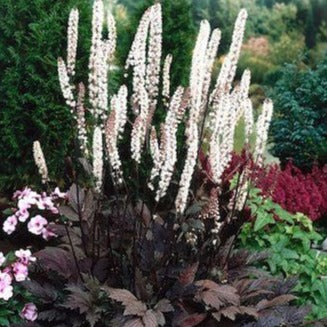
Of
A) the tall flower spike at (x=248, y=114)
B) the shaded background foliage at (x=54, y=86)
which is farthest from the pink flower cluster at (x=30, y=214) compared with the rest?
the tall flower spike at (x=248, y=114)

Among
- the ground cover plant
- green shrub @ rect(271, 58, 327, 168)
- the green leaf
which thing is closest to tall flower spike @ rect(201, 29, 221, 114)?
the ground cover plant

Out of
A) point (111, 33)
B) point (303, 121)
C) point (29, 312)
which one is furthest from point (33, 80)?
point (303, 121)

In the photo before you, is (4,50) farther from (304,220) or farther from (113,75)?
(304,220)

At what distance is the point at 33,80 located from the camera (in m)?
4.89

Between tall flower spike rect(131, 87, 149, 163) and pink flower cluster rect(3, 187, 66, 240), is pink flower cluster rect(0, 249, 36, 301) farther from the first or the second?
tall flower spike rect(131, 87, 149, 163)

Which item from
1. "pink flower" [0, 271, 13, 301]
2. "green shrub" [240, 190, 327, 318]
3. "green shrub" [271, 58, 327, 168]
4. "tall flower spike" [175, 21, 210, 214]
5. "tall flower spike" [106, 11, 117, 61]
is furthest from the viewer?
"green shrub" [271, 58, 327, 168]

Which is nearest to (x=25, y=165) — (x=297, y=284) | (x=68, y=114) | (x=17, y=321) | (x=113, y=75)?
(x=68, y=114)

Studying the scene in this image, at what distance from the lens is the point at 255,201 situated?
170 inches

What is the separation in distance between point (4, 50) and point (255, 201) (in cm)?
197

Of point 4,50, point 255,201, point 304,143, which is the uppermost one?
point 4,50

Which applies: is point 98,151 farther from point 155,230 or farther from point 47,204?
point 47,204

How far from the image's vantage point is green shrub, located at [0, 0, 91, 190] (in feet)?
15.9

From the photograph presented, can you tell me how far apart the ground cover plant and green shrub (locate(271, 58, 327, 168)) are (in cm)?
257

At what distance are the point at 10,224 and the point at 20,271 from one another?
544mm
